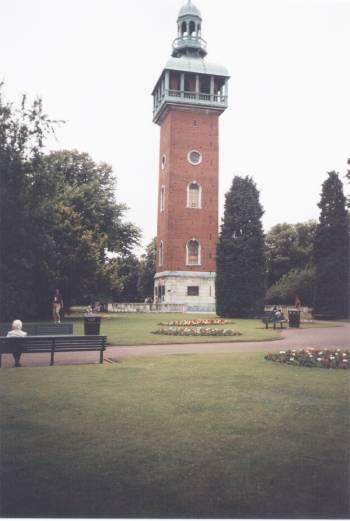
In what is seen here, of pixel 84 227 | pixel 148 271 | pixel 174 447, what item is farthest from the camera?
pixel 148 271

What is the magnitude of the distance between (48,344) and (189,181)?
40787 millimetres

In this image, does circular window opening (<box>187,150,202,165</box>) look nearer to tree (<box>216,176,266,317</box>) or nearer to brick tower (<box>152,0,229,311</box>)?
brick tower (<box>152,0,229,311</box>)

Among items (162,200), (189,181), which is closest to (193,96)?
(189,181)

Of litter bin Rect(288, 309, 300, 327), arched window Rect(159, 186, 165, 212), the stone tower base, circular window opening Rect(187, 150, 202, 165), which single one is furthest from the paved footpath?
arched window Rect(159, 186, 165, 212)

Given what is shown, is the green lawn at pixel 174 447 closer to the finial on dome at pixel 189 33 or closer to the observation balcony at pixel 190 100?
the observation balcony at pixel 190 100

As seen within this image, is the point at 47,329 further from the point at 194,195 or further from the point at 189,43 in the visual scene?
the point at 189,43

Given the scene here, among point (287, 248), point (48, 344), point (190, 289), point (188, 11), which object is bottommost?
point (48, 344)

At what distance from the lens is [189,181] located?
2037 inches

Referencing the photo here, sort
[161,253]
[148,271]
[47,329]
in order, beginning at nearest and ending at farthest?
[47,329] < [161,253] < [148,271]

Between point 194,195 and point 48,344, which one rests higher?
point 194,195

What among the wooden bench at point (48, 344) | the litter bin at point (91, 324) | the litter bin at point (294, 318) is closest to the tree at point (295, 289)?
the litter bin at point (294, 318)

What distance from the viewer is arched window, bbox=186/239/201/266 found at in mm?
50750

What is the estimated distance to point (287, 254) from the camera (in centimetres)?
6681

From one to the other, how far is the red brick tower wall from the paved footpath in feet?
98.9
